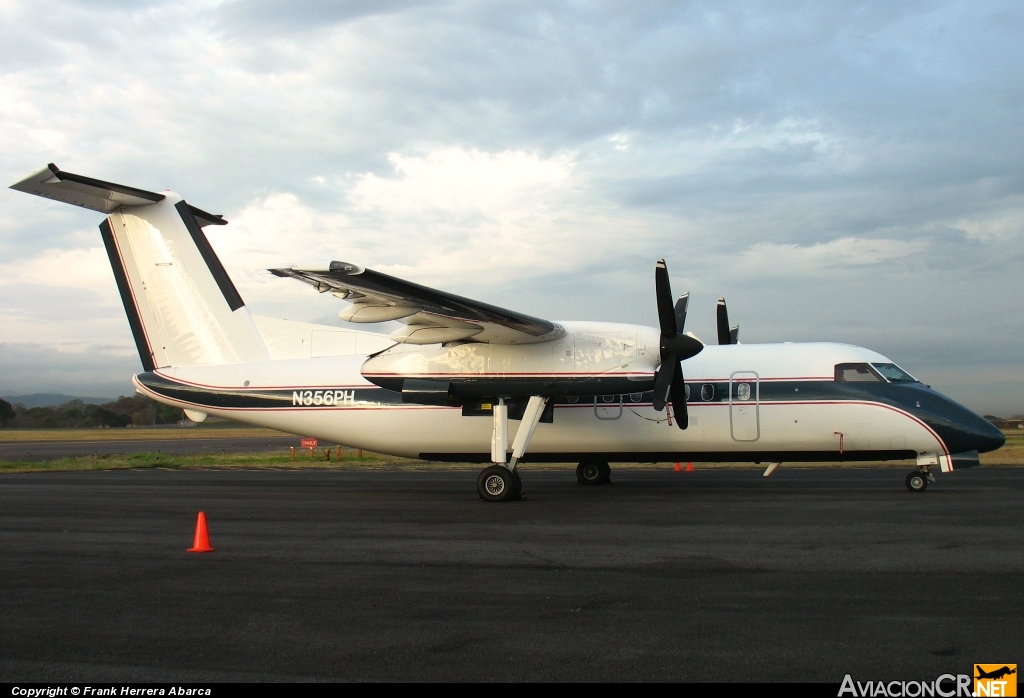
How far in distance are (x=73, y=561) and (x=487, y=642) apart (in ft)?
20.7

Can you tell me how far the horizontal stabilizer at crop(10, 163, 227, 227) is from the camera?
1566cm

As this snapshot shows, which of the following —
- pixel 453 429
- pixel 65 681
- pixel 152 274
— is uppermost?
pixel 152 274

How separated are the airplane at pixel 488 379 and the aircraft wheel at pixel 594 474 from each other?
0.07 m

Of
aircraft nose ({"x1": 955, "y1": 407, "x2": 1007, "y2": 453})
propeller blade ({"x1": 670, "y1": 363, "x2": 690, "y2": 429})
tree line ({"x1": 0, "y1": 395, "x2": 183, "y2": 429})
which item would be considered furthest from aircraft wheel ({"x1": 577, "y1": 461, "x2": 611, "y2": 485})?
tree line ({"x1": 0, "y1": 395, "x2": 183, "y2": 429})

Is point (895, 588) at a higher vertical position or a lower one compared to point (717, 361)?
lower

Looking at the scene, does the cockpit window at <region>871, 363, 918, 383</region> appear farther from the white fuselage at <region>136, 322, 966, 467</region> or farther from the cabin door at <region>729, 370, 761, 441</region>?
the cabin door at <region>729, 370, 761, 441</region>

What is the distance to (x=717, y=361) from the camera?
704 inches

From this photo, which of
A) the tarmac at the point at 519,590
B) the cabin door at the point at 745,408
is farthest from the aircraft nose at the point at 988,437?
the cabin door at the point at 745,408

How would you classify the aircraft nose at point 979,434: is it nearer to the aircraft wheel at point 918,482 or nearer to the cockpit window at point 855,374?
the aircraft wheel at point 918,482

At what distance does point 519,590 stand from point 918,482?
466 inches

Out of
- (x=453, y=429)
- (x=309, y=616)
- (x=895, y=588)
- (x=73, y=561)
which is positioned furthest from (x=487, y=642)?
(x=453, y=429)

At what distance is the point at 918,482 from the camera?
16297 millimetres

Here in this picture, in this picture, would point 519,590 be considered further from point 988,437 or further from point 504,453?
point 988,437

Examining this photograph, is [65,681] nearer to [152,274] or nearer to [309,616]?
[309,616]
